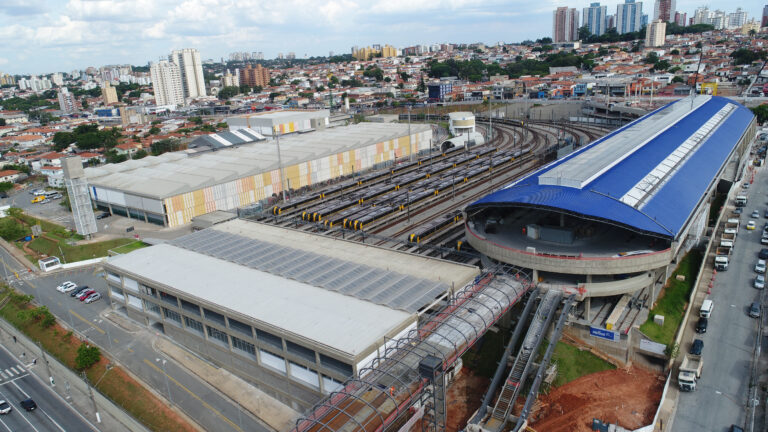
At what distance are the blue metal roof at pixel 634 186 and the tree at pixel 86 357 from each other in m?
25.5

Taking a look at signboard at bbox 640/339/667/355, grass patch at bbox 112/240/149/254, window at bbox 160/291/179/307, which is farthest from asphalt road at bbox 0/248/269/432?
signboard at bbox 640/339/667/355

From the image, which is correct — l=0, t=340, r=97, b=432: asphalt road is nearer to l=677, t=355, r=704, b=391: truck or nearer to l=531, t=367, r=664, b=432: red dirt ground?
l=531, t=367, r=664, b=432: red dirt ground

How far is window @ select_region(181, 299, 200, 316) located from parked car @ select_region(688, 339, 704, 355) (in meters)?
28.1

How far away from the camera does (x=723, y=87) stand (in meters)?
115

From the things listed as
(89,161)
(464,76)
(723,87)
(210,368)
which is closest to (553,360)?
(210,368)

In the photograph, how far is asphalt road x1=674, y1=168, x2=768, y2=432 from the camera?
76.2ft

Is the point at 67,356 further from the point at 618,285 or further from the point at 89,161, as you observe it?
the point at 89,161

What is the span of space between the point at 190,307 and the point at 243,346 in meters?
4.90

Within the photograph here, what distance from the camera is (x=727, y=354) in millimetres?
27422

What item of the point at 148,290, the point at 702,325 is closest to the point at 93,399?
the point at 148,290

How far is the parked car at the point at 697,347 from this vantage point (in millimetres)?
27316

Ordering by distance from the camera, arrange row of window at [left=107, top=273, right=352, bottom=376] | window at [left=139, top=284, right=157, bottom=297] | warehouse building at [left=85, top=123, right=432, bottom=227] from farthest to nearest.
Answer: warehouse building at [left=85, top=123, right=432, bottom=227] → window at [left=139, top=284, right=157, bottom=297] → row of window at [left=107, top=273, right=352, bottom=376]

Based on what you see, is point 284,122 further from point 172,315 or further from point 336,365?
point 336,365

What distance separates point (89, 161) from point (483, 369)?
87565 millimetres
